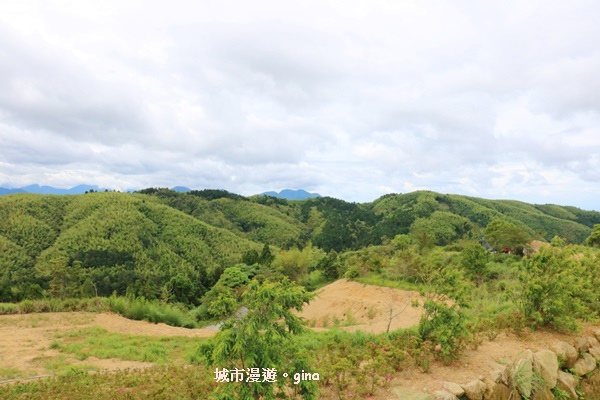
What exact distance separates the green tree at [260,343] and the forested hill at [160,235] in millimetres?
26347

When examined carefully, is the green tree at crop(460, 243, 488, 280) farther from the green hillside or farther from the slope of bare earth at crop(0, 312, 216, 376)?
the green hillside

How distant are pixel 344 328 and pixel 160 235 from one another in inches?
2542

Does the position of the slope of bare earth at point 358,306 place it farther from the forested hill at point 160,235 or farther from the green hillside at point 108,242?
the green hillside at point 108,242

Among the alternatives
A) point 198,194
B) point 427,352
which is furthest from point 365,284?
point 198,194

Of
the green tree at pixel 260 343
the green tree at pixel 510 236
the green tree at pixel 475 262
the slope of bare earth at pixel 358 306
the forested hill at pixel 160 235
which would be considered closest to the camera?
the green tree at pixel 260 343

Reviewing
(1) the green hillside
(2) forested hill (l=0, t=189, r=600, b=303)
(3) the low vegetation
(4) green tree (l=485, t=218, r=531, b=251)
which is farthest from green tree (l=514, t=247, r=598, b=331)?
(1) the green hillside

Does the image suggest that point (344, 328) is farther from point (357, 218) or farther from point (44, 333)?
point (357, 218)

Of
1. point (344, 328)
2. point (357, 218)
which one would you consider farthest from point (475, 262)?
point (357, 218)

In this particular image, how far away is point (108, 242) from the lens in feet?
196

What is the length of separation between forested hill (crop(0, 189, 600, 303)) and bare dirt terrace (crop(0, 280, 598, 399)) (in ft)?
37.7

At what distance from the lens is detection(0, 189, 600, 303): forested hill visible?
3809 centimetres

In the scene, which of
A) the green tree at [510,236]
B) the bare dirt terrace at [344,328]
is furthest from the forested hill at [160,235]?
the bare dirt terrace at [344,328]

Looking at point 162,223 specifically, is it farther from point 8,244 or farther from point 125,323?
point 125,323

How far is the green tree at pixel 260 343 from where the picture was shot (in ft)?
12.5
